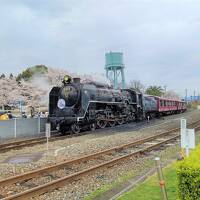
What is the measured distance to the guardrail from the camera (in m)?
24.3

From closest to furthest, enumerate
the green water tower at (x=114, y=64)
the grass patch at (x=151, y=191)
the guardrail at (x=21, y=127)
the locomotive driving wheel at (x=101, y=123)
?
the grass patch at (x=151, y=191) < the guardrail at (x=21, y=127) < the locomotive driving wheel at (x=101, y=123) < the green water tower at (x=114, y=64)

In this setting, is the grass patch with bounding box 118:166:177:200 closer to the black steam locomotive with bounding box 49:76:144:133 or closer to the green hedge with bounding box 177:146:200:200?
the green hedge with bounding box 177:146:200:200

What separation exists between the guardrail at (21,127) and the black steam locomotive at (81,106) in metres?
1.38

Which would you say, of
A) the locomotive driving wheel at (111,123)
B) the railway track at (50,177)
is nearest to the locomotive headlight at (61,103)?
the locomotive driving wheel at (111,123)

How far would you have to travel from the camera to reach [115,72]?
82812mm

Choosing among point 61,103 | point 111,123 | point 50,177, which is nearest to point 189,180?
point 50,177

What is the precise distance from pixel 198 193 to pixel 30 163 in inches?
357

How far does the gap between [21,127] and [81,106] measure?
4221mm

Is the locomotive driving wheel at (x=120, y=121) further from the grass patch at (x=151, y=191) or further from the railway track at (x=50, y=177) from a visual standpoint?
the grass patch at (x=151, y=191)

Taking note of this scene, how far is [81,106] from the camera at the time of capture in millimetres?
26094

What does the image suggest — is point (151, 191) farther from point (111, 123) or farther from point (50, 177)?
point (111, 123)

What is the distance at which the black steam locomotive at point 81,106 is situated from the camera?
2577 centimetres

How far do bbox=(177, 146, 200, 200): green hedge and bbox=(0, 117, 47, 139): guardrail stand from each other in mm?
19899

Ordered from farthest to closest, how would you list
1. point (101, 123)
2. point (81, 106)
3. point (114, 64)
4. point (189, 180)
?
point (114, 64), point (101, 123), point (81, 106), point (189, 180)
